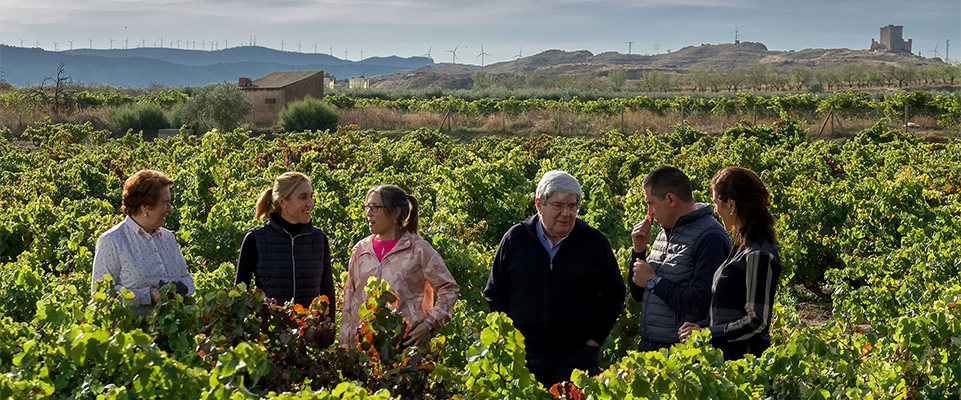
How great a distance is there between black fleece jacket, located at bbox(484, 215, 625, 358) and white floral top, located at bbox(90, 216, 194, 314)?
169cm

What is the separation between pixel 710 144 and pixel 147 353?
20.0 metres

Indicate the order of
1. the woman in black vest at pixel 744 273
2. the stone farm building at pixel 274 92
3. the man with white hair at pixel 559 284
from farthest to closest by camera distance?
1. the stone farm building at pixel 274 92
2. the man with white hair at pixel 559 284
3. the woman in black vest at pixel 744 273

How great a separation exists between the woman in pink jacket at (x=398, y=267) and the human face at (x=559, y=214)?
0.59 metres

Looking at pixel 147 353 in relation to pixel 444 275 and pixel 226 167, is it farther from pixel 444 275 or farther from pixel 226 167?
pixel 226 167

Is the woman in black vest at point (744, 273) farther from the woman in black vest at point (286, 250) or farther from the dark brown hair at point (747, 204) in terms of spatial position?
the woman in black vest at point (286, 250)

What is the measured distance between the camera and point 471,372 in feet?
8.93

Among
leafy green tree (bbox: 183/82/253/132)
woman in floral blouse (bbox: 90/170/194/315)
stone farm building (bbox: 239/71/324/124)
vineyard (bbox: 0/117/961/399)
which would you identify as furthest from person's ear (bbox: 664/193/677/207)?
stone farm building (bbox: 239/71/324/124)

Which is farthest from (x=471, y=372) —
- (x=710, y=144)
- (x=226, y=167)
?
(x=710, y=144)

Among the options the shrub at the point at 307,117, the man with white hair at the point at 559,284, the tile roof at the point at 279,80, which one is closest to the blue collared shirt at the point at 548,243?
the man with white hair at the point at 559,284

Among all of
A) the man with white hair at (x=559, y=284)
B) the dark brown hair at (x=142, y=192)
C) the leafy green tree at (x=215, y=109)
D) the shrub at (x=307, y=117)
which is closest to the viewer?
the man with white hair at (x=559, y=284)

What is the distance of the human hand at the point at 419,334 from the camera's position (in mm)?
3753

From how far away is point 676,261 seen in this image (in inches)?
142

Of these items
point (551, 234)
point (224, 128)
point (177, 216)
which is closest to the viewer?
point (551, 234)

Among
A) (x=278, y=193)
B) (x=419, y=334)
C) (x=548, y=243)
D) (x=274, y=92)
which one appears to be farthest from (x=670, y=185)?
(x=274, y=92)
